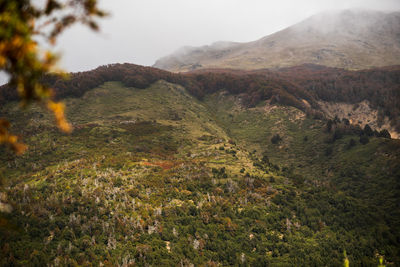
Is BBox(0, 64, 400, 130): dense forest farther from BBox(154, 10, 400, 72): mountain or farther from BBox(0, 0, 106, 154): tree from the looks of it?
BBox(0, 0, 106, 154): tree

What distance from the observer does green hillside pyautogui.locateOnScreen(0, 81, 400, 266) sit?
1266 centimetres

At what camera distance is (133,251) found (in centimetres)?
1245

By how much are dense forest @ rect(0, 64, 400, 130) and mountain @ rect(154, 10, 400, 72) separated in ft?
134

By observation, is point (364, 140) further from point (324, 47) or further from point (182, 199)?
point (324, 47)

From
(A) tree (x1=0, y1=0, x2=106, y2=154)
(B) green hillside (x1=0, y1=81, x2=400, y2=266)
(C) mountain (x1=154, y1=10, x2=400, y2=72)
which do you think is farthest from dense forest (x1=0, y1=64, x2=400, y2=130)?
(A) tree (x1=0, y1=0, x2=106, y2=154)

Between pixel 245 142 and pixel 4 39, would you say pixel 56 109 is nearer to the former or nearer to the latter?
pixel 4 39

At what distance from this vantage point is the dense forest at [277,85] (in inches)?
2005

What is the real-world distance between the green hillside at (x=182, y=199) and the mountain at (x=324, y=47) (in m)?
92.9

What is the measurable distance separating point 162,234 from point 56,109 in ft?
44.9

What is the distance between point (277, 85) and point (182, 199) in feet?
166

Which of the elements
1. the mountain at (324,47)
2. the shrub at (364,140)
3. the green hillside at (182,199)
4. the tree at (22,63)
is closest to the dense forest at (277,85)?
the green hillside at (182,199)

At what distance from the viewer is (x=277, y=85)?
6103 centimetres

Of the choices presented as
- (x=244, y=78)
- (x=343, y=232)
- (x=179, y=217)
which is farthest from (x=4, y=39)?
(x=244, y=78)

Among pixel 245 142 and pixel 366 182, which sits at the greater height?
pixel 245 142
